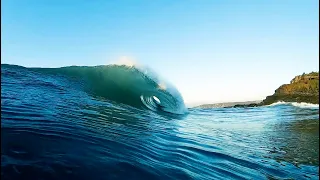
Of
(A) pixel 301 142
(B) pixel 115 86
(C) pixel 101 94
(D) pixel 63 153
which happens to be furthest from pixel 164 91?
(D) pixel 63 153

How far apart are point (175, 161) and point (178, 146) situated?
4.80 ft

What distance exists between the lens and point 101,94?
1399cm

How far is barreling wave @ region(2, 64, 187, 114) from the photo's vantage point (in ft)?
48.9

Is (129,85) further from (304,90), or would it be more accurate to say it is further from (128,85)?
(304,90)

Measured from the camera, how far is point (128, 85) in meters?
17.6

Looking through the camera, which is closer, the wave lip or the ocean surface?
the ocean surface

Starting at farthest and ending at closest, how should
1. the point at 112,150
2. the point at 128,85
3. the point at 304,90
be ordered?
the point at 304,90, the point at 128,85, the point at 112,150

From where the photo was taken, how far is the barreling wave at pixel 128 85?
1490 centimetres

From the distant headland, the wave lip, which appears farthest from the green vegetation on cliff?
the wave lip

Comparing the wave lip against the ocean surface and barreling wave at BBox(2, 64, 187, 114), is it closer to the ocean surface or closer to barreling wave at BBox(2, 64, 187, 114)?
barreling wave at BBox(2, 64, 187, 114)

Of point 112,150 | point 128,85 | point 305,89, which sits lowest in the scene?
point 112,150

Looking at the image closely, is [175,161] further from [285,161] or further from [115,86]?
[115,86]

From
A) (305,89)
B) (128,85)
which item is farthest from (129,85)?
(305,89)

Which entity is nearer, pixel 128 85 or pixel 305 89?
pixel 128 85
